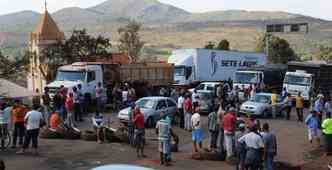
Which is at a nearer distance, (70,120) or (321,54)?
(70,120)

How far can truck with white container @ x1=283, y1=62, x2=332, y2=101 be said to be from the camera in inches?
1617

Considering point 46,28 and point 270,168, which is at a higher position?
point 46,28

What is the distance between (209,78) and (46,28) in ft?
86.3

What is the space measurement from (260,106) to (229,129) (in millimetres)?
14438

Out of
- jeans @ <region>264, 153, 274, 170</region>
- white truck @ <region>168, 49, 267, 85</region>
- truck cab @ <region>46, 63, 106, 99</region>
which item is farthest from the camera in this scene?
white truck @ <region>168, 49, 267, 85</region>

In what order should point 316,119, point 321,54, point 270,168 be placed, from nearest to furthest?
point 270,168, point 316,119, point 321,54

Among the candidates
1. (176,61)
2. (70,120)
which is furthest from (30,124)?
(176,61)

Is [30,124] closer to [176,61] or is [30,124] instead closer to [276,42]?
[176,61]

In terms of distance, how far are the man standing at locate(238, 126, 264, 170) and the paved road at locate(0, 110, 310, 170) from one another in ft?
9.79

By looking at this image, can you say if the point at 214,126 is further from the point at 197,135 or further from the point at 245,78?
the point at 245,78

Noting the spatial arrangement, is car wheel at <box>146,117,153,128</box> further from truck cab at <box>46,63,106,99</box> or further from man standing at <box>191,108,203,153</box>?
truck cab at <box>46,63,106,99</box>

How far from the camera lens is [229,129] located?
17891mm

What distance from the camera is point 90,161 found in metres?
18.0

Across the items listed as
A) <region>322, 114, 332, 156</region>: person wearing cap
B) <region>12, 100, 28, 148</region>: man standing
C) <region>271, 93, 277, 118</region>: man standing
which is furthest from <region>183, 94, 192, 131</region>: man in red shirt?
<region>271, 93, 277, 118</region>: man standing
